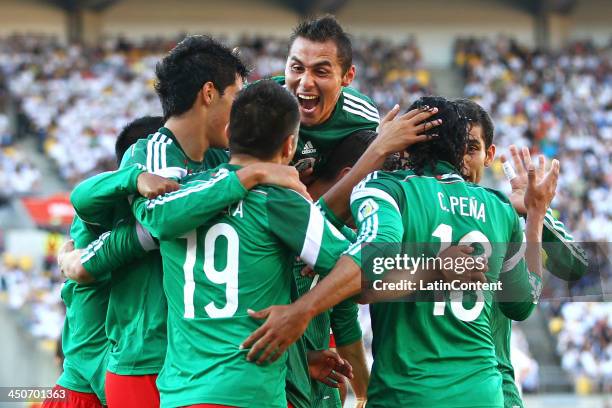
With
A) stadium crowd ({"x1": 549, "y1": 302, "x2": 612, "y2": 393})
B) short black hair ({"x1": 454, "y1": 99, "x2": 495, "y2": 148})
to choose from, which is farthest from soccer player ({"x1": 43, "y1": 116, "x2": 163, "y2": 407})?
stadium crowd ({"x1": 549, "y1": 302, "x2": 612, "y2": 393})

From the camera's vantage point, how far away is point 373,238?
3.71m

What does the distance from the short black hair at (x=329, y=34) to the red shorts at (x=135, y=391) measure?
6.50 ft

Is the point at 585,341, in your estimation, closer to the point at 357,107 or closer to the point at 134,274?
the point at 357,107

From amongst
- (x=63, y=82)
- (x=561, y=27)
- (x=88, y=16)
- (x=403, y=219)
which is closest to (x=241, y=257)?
(x=403, y=219)

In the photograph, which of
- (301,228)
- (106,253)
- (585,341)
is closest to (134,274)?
(106,253)

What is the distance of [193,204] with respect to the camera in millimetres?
3674

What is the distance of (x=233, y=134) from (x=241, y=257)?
48cm

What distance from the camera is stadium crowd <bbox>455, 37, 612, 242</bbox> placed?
75.5 ft

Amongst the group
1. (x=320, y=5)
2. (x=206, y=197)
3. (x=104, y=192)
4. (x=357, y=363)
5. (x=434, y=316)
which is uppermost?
(x=320, y=5)

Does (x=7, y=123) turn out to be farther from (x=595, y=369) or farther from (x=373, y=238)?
(x=373, y=238)

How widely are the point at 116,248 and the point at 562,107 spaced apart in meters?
25.4

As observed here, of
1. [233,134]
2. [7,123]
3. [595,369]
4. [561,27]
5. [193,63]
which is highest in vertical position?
[561,27]

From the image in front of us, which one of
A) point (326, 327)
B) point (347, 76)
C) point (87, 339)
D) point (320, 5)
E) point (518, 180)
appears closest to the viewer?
point (326, 327)

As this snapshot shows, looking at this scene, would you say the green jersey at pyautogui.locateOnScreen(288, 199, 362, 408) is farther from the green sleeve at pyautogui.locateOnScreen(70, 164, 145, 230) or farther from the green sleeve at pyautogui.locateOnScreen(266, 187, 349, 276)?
the green sleeve at pyautogui.locateOnScreen(70, 164, 145, 230)
